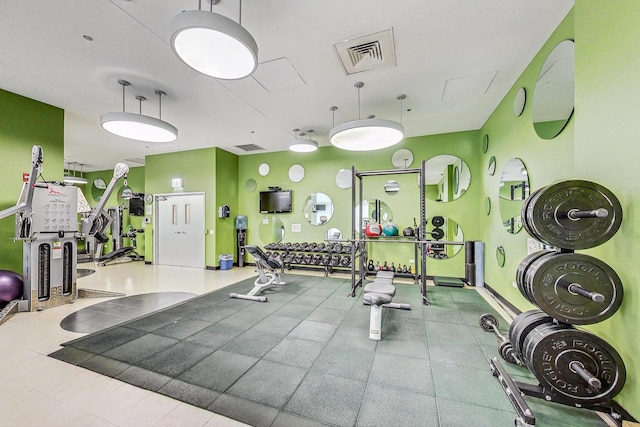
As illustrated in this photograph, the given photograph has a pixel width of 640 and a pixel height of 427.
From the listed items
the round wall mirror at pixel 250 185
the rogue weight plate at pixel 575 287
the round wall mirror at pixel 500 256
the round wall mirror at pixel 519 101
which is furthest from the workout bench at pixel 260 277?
A: the round wall mirror at pixel 519 101

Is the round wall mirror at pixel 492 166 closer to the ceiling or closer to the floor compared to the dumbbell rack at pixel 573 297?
closer to the ceiling

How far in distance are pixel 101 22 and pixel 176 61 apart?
2.42 feet

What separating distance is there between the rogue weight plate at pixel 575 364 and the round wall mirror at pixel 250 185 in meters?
7.06

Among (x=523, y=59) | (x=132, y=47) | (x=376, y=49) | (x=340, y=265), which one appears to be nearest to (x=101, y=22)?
(x=132, y=47)

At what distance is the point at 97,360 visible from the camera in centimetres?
244

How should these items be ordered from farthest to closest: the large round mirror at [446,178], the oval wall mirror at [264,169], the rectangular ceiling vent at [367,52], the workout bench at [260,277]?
the oval wall mirror at [264,169]
the large round mirror at [446,178]
the workout bench at [260,277]
the rectangular ceiling vent at [367,52]

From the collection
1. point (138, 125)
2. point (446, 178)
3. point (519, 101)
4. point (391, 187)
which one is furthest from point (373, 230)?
point (138, 125)

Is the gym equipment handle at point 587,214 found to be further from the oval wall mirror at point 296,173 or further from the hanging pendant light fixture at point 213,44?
the oval wall mirror at point 296,173

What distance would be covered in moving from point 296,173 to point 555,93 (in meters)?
5.46

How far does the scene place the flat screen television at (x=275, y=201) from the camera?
709 cm

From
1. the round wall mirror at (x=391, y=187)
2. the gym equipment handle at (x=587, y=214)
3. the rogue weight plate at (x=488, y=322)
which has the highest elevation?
the round wall mirror at (x=391, y=187)

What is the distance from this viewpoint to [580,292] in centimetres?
156

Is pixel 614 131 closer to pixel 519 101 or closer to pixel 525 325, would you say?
pixel 525 325

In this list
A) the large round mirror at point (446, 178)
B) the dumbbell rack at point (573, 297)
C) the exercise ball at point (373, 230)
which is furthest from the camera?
the large round mirror at point (446, 178)
